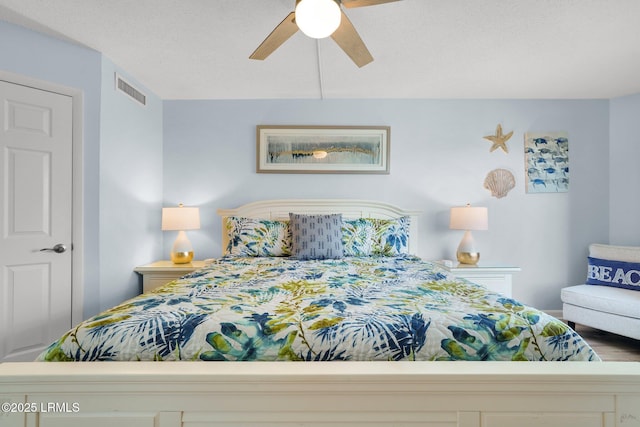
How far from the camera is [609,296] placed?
2662 millimetres

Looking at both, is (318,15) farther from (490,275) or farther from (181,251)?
(490,275)

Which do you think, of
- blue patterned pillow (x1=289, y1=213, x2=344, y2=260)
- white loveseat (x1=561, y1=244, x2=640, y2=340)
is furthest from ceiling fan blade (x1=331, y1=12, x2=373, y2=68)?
white loveseat (x1=561, y1=244, x2=640, y2=340)

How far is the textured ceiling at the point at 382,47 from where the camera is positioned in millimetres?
1921

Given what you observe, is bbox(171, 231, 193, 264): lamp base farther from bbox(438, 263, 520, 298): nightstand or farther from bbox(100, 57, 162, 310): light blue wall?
bbox(438, 263, 520, 298): nightstand

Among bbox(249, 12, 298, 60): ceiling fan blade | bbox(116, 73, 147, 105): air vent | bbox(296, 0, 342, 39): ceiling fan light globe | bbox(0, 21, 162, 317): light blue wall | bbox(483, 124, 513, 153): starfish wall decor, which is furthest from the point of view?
bbox(483, 124, 513, 153): starfish wall decor

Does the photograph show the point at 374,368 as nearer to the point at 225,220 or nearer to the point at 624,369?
the point at 624,369

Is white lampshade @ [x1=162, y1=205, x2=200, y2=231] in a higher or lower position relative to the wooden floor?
higher

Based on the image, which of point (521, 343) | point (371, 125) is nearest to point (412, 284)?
point (521, 343)

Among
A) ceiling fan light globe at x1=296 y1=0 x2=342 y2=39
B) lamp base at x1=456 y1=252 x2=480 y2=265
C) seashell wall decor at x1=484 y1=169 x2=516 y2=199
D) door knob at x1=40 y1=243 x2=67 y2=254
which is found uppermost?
ceiling fan light globe at x1=296 y1=0 x2=342 y2=39

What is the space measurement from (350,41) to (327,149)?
157 centimetres

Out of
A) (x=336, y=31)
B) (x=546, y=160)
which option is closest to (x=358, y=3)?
(x=336, y=31)

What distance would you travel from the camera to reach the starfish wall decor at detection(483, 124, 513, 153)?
133 inches

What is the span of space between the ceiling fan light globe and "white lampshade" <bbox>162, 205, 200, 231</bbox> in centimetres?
214

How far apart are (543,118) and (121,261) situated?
4546 millimetres
